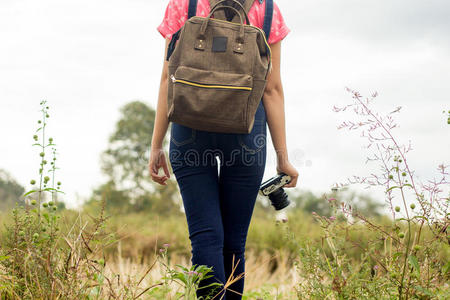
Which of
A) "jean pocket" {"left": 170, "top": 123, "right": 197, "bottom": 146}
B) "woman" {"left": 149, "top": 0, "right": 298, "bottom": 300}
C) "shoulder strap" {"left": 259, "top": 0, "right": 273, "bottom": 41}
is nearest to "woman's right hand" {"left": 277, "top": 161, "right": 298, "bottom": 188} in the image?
"woman" {"left": 149, "top": 0, "right": 298, "bottom": 300}

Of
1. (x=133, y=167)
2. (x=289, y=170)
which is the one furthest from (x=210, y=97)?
(x=133, y=167)

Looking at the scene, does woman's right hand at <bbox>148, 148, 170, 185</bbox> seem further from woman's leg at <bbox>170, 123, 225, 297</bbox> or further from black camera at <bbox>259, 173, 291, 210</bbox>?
black camera at <bbox>259, 173, 291, 210</bbox>

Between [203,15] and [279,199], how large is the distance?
1.16m

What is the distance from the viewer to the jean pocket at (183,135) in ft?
8.25

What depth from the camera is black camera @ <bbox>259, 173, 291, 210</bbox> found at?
9.50 feet

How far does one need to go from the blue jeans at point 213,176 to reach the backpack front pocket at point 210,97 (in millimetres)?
113

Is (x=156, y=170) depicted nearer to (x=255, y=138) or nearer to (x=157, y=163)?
(x=157, y=163)

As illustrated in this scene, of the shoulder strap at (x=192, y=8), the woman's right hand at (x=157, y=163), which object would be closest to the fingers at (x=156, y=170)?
the woman's right hand at (x=157, y=163)

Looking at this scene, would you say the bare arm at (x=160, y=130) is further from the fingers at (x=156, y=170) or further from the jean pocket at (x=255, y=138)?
the jean pocket at (x=255, y=138)

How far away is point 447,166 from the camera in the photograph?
2541 mm

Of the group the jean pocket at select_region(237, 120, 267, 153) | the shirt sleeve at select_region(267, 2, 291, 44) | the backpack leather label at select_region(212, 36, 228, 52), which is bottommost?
the jean pocket at select_region(237, 120, 267, 153)

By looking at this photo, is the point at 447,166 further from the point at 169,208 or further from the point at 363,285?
the point at 169,208

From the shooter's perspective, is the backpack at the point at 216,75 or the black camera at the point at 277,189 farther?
the black camera at the point at 277,189

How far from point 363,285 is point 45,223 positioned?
1804 mm
